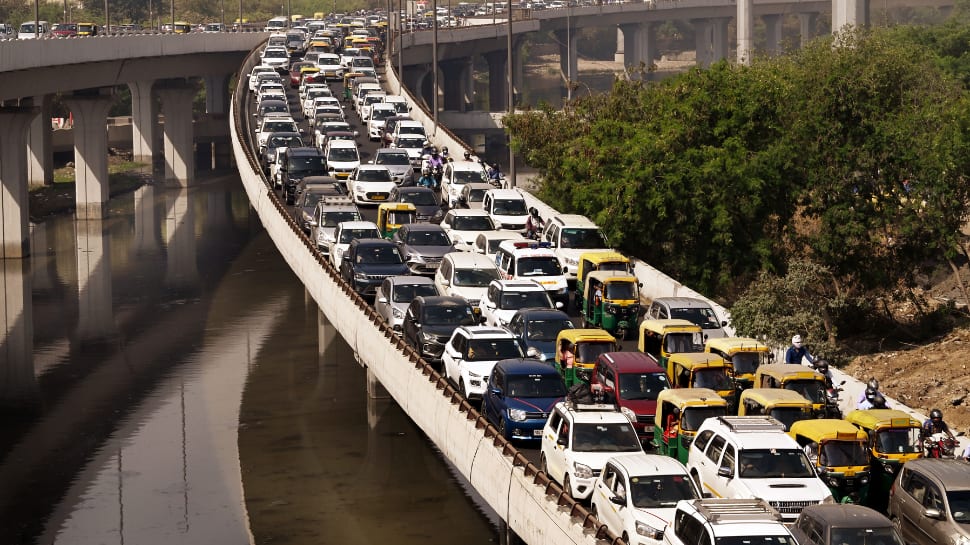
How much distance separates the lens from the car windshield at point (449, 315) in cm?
3594

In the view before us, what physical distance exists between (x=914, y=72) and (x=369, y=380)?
65.1 ft

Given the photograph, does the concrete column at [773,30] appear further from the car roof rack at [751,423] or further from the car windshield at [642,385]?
the car roof rack at [751,423]

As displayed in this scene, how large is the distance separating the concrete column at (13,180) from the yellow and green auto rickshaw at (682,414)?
5390 cm

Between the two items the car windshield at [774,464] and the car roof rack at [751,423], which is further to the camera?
the car roof rack at [751,423]

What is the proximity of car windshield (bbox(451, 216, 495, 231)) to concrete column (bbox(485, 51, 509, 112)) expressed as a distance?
116 meters

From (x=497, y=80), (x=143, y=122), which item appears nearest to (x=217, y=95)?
(x=143, y=122)

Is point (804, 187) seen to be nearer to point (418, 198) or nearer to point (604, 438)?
point (418, 198)

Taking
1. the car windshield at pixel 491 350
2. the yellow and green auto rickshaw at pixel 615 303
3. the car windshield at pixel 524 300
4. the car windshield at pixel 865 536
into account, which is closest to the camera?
the car windshield at pixel 865 536

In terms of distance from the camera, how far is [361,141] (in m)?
76.4

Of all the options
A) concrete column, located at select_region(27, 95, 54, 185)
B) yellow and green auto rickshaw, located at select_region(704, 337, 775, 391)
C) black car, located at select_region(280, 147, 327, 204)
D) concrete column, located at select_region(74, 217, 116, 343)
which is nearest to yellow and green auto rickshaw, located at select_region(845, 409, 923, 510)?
yellow and green auto rickshaw, located at select_region(704, 337, 775, 391)

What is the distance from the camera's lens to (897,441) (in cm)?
2541

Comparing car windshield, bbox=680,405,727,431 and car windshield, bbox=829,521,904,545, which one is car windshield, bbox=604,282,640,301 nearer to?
car windshield, bbox=680,405,727,431

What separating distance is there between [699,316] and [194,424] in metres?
16.1

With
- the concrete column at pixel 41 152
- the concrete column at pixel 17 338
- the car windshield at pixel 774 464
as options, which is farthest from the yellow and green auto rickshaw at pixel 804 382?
the concrete column at pixel 41 152
